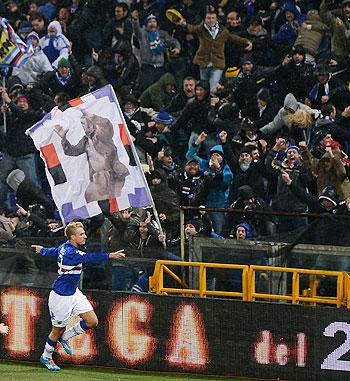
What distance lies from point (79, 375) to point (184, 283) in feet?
5.55

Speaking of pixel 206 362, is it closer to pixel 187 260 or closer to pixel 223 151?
pixel 187 260

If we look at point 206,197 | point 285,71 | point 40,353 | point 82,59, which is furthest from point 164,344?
point 82,59

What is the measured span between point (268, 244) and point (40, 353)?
10.6ft

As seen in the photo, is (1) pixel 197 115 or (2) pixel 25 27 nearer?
(1) pixel 197 115

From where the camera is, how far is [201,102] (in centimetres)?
2073

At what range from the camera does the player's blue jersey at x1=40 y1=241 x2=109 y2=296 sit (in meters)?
15.9

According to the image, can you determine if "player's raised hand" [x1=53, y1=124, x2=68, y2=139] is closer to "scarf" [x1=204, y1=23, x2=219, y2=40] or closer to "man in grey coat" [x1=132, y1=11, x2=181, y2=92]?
"scarf" [x1=204, y1=23, x2=219, y2=40]

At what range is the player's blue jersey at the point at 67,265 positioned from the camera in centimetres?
1588

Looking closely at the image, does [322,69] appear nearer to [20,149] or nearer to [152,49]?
[152,49]

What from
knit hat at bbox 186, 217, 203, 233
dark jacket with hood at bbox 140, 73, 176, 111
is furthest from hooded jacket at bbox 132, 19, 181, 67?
knit hat at bbox 186, 217, 203, 233

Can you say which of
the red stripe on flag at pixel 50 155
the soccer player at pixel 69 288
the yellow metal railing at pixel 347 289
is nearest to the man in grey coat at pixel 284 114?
the red stripe on flag at pixel 50 155

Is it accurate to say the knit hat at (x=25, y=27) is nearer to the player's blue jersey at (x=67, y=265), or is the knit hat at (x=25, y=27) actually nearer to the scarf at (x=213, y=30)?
the scarf at (x=213, y=30)

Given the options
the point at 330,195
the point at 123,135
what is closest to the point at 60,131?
the point at 123,135

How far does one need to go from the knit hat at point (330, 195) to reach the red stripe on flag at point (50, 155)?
3561mm
